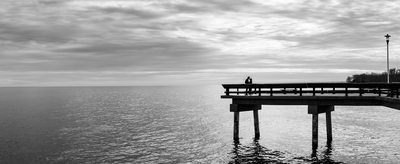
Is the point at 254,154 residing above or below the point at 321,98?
below

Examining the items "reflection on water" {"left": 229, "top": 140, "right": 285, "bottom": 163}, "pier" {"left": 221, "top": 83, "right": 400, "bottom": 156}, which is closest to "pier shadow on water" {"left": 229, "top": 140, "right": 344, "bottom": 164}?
"reflection on water" {"left": 229, "top": 140, "right": 285, "bottom": 163}

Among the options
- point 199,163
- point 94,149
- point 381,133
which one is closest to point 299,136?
point 381,133

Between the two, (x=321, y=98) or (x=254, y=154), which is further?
(x=254, y=154)

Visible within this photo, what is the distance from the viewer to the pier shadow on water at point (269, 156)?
27922mm

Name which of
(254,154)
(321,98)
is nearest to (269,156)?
(254,154)

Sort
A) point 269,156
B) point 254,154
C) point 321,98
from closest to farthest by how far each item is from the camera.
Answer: point 321,98, point 269,156, point 254,154

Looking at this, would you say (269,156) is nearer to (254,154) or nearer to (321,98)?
(254,154)

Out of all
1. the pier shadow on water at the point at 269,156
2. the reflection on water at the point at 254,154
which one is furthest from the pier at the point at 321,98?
the reflection on water at the point at 254,154

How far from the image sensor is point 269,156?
29609 mm

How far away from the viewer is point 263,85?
31.1 meters

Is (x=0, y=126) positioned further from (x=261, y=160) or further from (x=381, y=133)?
(x=381, y=133)

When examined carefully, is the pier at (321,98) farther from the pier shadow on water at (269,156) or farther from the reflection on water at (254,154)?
the reflection on water at (254,154)

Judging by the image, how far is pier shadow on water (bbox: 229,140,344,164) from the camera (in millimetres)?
27922

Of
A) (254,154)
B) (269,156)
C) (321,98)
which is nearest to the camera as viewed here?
(321,98)
